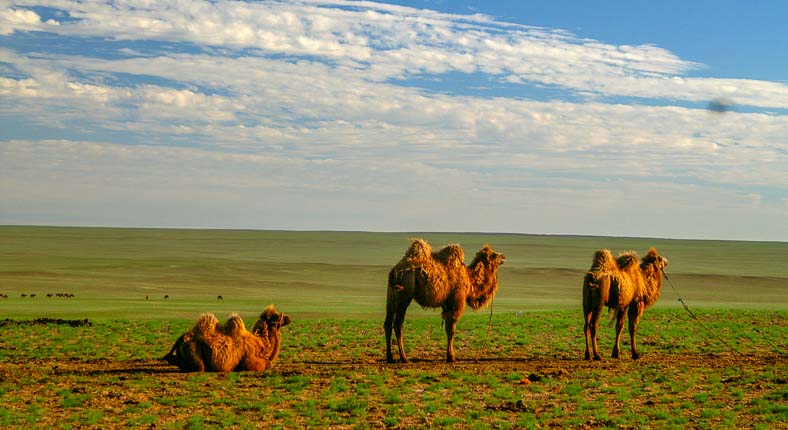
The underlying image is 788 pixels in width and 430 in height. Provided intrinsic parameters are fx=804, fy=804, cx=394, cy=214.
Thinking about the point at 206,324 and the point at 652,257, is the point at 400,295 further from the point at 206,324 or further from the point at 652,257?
the point at 652,257

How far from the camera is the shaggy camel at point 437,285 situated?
1795 cm

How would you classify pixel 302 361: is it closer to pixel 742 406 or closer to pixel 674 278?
pixel 742 406

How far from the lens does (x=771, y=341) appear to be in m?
22.6

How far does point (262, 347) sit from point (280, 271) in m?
61.8

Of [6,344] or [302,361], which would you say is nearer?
[302,361]

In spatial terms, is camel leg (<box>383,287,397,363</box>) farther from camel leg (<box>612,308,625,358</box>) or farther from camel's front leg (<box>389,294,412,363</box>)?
camel leg (<box>612,308,625,358</box>)

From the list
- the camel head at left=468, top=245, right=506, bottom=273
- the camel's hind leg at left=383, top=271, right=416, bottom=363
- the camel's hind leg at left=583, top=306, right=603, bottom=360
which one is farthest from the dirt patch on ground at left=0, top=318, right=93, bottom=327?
the camel's hind leg at left=583, top=306, right=603, bottom=360

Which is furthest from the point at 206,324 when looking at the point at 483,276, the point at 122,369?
the point at 483,276

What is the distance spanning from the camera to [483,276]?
19359 millimetres

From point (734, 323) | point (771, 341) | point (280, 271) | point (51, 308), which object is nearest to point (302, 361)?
point (771, 341)

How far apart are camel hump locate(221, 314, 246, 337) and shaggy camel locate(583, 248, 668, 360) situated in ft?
25.6

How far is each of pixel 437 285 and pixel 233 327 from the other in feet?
15.4

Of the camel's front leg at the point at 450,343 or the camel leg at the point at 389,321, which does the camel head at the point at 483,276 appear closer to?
the camel's front leg at the point at 450,343

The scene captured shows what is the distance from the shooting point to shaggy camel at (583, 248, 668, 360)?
1867cm
